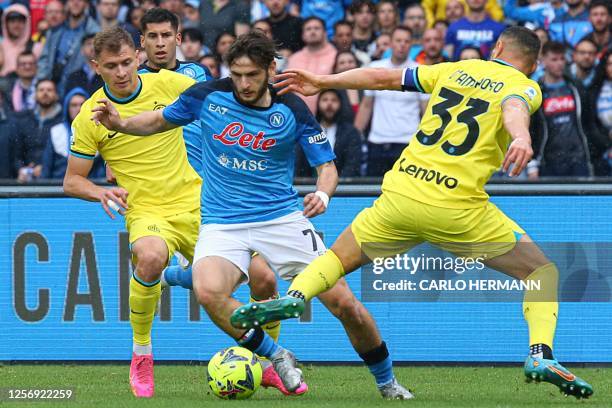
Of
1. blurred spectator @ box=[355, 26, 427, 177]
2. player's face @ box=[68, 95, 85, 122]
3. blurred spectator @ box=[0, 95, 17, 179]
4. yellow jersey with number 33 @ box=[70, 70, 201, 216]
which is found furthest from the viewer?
blurred spectator @ box=[0, 95, 17, 179]

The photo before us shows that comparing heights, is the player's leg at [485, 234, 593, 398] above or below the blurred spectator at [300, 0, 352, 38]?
below

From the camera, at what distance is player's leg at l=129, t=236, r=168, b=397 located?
27.0 ft

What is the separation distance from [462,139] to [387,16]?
670 cm

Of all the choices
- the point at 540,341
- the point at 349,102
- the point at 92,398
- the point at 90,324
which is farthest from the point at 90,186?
the point at 349,102

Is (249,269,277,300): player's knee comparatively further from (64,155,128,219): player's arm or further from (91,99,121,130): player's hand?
(91,99,121,130): player's hand

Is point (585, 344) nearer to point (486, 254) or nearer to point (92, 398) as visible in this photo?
point (486, 254)

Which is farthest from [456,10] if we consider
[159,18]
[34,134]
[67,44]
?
[159,18]

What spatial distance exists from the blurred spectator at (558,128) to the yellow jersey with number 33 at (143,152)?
4624 millimetres

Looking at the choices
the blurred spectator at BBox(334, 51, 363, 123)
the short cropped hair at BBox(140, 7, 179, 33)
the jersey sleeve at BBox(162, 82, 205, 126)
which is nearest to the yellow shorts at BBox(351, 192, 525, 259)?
the jersey sleeve at BBox(162, 82, 205, 126)

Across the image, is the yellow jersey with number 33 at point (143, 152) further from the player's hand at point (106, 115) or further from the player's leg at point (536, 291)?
the player's leg at point (536, 291)

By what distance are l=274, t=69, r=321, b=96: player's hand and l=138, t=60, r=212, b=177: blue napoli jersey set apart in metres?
1.74

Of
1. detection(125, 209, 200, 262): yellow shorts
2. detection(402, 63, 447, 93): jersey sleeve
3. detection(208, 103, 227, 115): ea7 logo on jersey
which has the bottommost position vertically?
detection(125, 209, 200, 262): yellow shorts

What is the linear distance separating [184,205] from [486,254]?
92.7 inches

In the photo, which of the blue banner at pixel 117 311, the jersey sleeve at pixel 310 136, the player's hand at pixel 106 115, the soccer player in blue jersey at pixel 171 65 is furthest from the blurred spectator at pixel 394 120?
the player's hand at pixel 106 115
